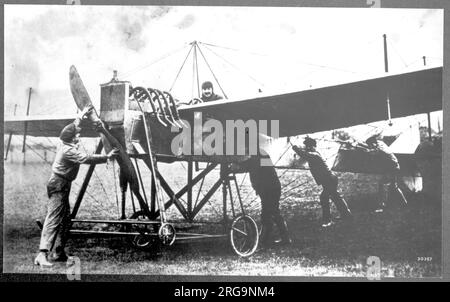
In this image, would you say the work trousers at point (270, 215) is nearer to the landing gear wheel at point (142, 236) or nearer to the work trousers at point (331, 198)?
the work trousers at point (331, 198)

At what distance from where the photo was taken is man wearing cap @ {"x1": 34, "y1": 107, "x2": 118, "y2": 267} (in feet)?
20.8

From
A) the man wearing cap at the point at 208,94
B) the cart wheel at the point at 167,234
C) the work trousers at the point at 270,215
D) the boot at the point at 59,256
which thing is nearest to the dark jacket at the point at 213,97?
the man wearing cap at the point at 208,94

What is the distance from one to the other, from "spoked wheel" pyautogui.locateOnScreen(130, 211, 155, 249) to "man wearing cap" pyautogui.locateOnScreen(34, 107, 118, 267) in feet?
2.17

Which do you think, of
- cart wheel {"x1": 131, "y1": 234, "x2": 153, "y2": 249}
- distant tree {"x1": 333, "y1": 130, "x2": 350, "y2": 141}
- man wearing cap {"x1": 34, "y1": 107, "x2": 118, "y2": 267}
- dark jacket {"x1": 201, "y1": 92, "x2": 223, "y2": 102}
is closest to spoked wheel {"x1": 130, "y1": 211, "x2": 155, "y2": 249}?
cart wheel {"x1": 131, "y1": 234, "x2": 153, "y2": 249}

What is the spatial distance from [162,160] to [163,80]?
0.82 m

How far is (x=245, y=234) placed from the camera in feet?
20.9

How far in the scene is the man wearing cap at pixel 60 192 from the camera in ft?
20.8

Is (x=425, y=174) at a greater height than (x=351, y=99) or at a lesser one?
lesser

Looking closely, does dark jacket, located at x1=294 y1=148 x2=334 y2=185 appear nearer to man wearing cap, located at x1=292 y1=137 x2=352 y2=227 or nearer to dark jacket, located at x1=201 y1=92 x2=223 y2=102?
man wearing cap, located at x1=292 y1=137 x2=352 y2=227

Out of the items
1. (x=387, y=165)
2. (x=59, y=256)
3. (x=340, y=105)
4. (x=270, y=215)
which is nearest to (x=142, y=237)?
(x=59, y=256)

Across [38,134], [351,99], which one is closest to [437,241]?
[351,99]
